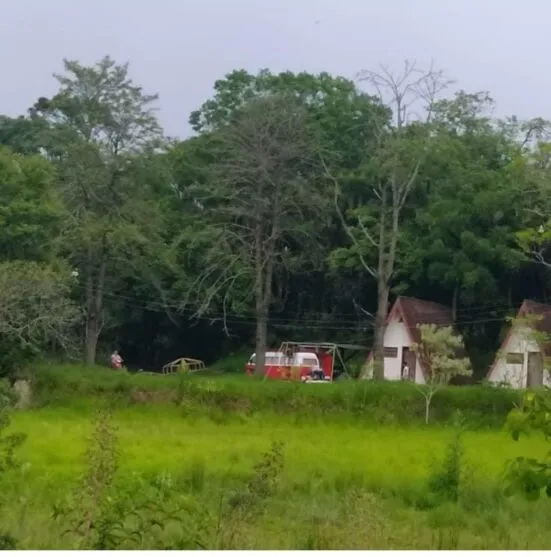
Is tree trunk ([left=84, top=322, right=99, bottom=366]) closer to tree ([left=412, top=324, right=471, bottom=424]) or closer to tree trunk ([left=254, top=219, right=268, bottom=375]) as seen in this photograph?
tree trunk ([left=254, top=219, right=268, bottom=375])

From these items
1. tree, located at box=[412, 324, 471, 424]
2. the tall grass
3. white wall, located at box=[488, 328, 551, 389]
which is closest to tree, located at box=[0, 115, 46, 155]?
the tall grass

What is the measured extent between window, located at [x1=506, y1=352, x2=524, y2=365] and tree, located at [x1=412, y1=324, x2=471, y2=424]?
150 centimetres

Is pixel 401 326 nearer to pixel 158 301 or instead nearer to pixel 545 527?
pixel 158 301

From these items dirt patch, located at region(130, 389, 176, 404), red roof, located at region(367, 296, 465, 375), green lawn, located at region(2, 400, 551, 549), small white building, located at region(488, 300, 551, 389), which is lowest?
green lawn, located at region(2, 400, 551, 549)

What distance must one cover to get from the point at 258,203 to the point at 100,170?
182 inches

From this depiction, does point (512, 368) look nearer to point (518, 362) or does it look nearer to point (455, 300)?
point (518, 362)

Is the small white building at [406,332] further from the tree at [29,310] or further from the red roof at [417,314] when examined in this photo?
the tree at [29,310]

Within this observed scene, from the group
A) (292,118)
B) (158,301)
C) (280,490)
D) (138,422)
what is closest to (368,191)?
(292,118)

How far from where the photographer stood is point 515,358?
29.2m

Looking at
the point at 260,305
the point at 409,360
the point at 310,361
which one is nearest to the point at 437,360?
the point at 409,360

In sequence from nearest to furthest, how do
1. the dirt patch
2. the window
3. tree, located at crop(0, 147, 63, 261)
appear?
the dirt patch → tree, located at crop(0, 147, 63, 261) → the window

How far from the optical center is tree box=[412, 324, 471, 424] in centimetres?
2588

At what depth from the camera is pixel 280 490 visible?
42.4 feet

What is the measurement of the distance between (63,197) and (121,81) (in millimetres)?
3679
